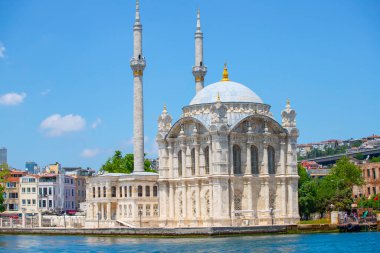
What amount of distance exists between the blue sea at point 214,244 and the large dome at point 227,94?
1485cm

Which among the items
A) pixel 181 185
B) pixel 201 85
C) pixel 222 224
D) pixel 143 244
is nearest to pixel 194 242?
pixel 143 244

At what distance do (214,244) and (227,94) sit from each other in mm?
20663

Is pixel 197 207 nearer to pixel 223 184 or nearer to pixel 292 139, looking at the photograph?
pixel 223 184

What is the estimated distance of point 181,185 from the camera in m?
A: 82.2

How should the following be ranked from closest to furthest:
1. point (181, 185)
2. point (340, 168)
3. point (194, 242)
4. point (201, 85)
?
point (194, 242) → point (181, 185) → point (201, 85) → point (340, 168)

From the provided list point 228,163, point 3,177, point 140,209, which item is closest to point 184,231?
point 228,163

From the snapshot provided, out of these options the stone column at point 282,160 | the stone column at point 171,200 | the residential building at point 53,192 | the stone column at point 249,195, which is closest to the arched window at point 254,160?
the stone column at point 249,195

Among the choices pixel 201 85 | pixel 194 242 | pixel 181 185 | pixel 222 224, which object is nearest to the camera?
pixel 194 242

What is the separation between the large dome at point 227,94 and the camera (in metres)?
81.1

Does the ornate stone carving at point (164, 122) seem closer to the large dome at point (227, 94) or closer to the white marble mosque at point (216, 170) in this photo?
the white marble mosque at point (216, 170)

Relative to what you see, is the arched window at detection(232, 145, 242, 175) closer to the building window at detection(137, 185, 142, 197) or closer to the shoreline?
the shoreline

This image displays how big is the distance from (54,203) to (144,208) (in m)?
36.5

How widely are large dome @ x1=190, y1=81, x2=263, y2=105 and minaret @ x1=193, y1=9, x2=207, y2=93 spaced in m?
9.30

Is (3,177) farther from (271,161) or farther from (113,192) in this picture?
(271,161)
